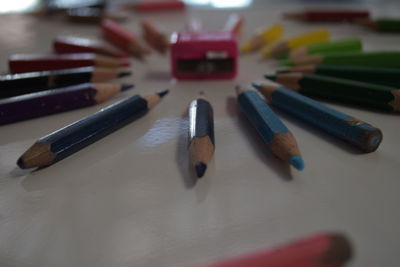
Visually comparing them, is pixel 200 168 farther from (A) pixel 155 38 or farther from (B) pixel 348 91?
(A) pixel 155 38

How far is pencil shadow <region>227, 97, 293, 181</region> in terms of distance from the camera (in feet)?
1.40

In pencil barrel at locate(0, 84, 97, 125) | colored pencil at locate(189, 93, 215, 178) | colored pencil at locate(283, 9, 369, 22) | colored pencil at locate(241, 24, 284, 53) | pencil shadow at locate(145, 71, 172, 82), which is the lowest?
colored pencil at locate(189, 93, 215, 178)

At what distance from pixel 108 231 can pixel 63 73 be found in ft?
1.08

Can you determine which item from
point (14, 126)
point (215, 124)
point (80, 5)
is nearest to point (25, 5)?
point (80, 5)

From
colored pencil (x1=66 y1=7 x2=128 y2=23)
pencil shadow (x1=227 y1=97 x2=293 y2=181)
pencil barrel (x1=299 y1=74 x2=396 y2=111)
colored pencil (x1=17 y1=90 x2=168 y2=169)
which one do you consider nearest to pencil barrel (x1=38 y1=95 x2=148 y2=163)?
colored pencil (x1=17 y1=90 x2=168 y2=169)

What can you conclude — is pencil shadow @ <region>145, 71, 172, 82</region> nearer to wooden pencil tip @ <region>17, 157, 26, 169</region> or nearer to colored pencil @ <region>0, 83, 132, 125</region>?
colored pencil @ <region>0, 83, 132, 125</region>

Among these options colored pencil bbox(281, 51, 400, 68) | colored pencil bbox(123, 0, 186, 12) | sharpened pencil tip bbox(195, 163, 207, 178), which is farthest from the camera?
colored pencil bbox(123, 0, 186, 12)

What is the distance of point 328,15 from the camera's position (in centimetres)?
100

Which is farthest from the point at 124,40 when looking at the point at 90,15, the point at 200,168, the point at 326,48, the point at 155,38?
the point at 200,168

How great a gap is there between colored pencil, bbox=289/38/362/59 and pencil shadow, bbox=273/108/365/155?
0.20 meters

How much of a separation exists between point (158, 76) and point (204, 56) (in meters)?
0.09

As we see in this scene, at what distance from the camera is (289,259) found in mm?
247

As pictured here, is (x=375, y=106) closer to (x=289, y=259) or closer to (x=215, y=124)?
(x=215, y=124)

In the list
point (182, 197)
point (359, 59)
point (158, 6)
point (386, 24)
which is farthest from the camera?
point (158, 6)
